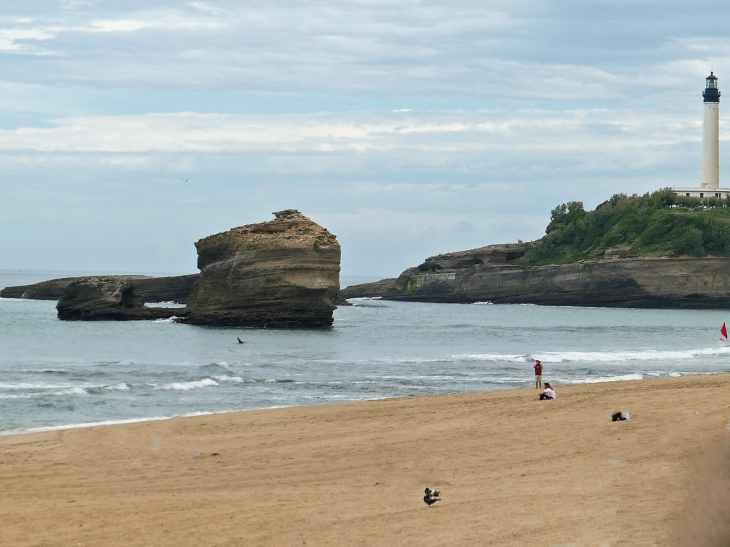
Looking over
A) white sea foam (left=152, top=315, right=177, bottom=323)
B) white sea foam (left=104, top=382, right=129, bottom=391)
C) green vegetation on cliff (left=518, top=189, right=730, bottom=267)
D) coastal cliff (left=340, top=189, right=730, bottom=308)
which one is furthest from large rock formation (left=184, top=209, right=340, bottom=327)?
green vegetation on cliff (left=518, top=189, right=730, bottom=267)

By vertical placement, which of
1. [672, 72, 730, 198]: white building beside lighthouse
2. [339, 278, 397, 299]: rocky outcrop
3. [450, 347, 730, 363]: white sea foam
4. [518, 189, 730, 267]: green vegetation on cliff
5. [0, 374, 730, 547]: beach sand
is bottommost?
[0, 374, 730, 547]: beach sand

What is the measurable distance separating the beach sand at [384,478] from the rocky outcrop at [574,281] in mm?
72440

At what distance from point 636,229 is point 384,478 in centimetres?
9353

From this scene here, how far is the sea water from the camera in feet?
81.3

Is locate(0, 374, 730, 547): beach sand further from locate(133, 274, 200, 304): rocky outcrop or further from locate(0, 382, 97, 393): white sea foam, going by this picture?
locate(133, 274, 200, 304): rocky outcrop

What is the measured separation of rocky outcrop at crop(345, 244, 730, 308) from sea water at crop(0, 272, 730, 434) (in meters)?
25.6

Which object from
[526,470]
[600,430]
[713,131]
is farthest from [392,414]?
[713,131]

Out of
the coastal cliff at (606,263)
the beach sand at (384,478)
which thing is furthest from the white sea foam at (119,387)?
the coastal cliff at (606,263)

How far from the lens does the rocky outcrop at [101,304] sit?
199 feet

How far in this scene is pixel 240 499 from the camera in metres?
12.8

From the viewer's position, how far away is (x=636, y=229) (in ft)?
333

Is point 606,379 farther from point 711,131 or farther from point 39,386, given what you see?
point 711,131

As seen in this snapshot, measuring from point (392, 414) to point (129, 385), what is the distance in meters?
11.1

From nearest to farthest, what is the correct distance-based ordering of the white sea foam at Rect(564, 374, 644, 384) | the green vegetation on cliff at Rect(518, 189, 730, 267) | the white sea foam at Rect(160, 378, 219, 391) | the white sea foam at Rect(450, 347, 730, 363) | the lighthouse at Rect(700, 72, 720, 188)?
1. the white sea foam at Rect(160, 378, 219, 391)
2. the white sea foam at Rect(564, 374, 644, 384)
3. the white sea foam at Rect(450, 347, 730, 363)
4. the green vegetation on cliff at Rect(518, 189, 730, 267)
5. the lighthouse at Rect(700, 72, 720, 188)
